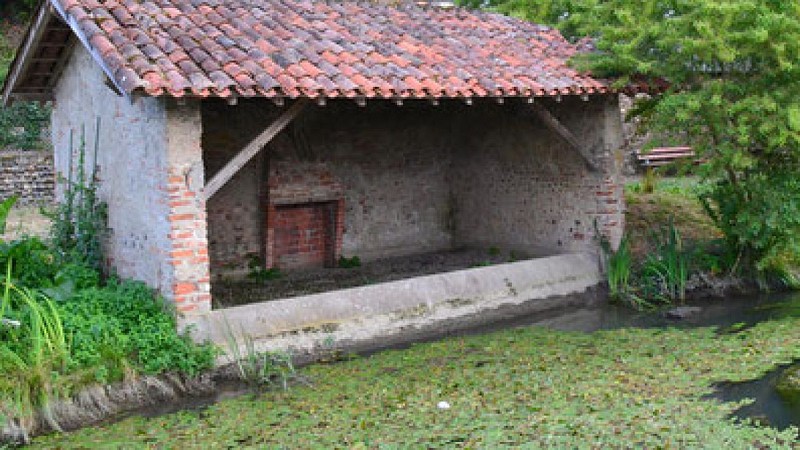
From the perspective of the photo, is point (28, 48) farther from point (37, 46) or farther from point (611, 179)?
point (611, 179)

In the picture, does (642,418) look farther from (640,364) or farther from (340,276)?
(340,276)

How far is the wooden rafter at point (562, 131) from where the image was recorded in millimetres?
10695

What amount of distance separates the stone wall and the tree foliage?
0.87m

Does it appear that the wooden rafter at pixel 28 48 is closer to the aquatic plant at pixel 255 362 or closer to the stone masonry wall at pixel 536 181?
the aquatic plant at pixel 255 362

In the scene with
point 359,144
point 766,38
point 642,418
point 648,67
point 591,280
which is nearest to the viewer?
point 642,418

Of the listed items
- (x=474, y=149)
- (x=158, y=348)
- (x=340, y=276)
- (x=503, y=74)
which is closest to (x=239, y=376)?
(x=158, y=348)

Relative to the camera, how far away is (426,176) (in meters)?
13.5

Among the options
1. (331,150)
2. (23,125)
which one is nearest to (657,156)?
(331,150)

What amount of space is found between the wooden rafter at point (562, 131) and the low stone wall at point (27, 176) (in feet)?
34.1

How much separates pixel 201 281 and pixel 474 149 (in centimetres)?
619

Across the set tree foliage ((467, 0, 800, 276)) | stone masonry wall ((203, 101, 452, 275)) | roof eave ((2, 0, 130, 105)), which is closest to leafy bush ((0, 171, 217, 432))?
roof eave ((2, 0, 130, 105))

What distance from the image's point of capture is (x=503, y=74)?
33.1 ft

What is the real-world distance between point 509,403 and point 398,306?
292cm

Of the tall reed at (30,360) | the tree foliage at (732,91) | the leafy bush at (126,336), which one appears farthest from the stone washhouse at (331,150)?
the tall reed at (30,360)
